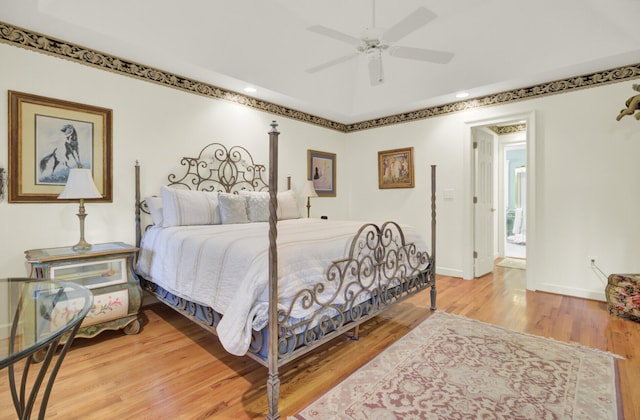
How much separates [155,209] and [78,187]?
2.13ft

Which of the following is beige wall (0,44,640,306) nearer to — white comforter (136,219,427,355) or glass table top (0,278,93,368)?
white comforter (136,219,427,355)

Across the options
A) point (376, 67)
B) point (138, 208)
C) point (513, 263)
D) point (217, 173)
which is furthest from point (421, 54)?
point (513, 263)

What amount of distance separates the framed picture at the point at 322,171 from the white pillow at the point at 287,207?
3.77 ft

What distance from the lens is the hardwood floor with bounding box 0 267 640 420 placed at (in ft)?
5.44

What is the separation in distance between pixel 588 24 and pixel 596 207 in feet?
6.06

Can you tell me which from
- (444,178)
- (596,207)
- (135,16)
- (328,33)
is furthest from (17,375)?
(596,207)

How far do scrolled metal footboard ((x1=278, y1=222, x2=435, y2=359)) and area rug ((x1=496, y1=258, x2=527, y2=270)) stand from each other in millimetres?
2983

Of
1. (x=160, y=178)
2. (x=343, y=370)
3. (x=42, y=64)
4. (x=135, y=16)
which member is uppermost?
(x=135, y=16)

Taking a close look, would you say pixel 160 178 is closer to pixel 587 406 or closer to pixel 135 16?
pixel 135 16

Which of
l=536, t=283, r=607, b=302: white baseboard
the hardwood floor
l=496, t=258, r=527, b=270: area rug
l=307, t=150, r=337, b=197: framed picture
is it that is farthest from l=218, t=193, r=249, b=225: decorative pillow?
l=496, t=258, r=527, b=270: area rug

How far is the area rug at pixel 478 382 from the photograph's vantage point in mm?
1606

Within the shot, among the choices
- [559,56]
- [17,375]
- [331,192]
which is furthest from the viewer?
[331,192]

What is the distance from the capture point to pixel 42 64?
258cm

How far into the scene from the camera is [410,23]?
88.1 inches
